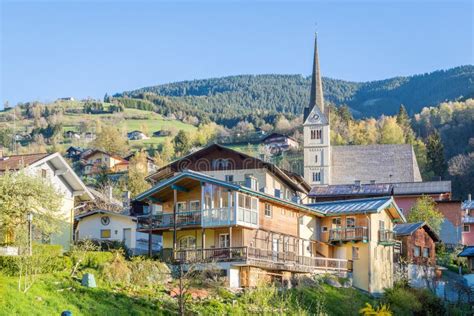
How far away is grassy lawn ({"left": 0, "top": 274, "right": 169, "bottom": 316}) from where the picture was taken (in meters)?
32.1

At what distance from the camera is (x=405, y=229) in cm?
6675

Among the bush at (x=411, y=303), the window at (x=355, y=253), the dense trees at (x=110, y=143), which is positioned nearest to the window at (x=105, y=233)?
the window at (x=355, y=253)

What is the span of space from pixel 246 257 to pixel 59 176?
14.6 meters

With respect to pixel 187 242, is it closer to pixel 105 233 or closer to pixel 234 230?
pixel 234 230

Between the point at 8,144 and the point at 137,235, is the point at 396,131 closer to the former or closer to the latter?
the point at 8,144

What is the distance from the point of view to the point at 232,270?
46.6 m

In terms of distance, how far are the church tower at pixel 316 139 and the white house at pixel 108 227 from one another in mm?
55935

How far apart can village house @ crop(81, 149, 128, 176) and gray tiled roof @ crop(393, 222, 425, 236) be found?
68.5 metres

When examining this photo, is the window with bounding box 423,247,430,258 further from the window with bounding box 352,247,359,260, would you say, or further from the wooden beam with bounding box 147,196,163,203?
the wooden beam with bounding box 147,196,163,203

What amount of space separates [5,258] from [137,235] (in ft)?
78.1

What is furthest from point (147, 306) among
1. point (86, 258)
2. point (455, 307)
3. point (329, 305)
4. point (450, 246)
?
point (450, 246)

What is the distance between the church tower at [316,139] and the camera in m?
114

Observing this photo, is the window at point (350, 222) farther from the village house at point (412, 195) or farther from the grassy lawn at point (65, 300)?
the village house at point (412, 195)

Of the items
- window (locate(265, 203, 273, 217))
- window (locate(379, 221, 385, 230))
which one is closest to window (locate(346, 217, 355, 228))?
window (locate(379, 221, 385, 230))
